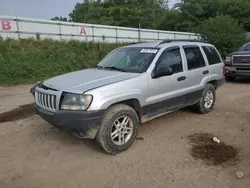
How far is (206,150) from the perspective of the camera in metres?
3.88

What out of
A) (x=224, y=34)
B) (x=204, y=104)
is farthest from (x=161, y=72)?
(x=224, y=34)

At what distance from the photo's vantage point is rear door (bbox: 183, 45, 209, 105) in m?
5.00

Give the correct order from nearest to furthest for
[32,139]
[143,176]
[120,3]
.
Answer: [143,176] < [32,139] < [120,3]

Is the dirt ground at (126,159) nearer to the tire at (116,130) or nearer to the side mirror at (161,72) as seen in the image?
the tire at (116,130)

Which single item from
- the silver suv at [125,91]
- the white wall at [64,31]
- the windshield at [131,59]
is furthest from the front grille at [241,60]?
the white wall at [64,31]

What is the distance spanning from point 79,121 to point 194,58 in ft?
9.90

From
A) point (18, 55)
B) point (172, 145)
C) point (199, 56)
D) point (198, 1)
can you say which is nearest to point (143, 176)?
point (172, 145)

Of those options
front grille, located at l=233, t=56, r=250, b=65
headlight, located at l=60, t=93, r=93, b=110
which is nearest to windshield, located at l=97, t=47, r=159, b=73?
headlight, located at l=60, t=93, r=93, b=110

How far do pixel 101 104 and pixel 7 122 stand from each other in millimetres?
3035

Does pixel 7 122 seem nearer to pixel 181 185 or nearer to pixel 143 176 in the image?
pixel 143 176

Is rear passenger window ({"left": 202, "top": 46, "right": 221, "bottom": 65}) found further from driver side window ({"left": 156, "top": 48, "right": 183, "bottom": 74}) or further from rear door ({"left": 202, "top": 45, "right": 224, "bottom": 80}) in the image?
driver side window ({"left": 156, "top": 48, "right": 183, "bottom": 74})

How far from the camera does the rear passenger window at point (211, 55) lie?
567cm

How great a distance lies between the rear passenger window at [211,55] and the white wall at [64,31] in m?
12.1

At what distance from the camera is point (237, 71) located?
9.83 m
